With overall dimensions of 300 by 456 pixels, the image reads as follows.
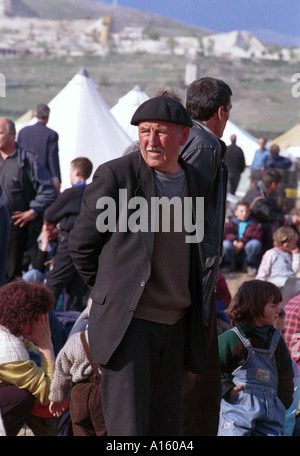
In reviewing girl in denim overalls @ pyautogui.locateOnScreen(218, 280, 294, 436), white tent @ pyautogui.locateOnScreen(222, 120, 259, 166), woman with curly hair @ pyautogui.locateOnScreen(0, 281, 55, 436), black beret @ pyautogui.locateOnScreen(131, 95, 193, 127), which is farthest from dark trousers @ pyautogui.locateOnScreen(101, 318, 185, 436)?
white tent @ pyautogui.locateOnScreen(222, 120, 259, 166)

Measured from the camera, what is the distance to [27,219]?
272 inches

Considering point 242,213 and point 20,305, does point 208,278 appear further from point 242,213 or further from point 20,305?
point 242,213

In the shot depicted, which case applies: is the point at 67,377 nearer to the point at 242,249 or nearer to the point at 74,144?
the point at 242,249

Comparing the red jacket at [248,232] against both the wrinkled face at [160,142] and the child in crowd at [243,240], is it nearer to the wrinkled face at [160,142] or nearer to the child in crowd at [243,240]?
the child in crowd at [243,240]

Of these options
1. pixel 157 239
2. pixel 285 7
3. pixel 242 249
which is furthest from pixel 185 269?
pixel 285 7

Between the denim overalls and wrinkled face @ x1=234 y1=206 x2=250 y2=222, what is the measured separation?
5.78 meters

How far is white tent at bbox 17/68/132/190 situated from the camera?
11527mm

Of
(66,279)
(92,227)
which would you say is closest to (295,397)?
(92,227)

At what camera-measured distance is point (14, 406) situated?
4078mm

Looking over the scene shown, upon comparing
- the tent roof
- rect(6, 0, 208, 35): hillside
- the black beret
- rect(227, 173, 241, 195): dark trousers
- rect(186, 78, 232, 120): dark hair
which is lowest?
the black beret

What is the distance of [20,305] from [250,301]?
1194mm

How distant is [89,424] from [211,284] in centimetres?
91

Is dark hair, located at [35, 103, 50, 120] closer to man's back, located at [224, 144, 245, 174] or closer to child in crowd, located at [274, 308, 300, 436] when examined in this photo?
man's back, located at [224, 144, 245, 174]

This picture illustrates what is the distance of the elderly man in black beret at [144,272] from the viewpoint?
2.94m
